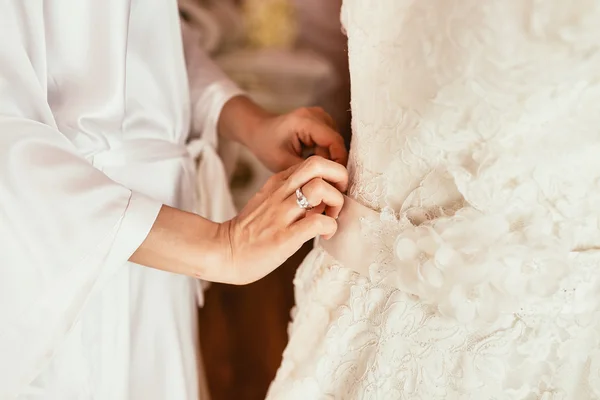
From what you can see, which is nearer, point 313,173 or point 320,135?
point 313,173

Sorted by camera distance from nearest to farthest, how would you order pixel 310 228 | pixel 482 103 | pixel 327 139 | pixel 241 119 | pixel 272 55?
1. pixel 482 103
2. pixel 310 228
3. pixel 327 139
4. pixel 241 119
5. pixel 272 55

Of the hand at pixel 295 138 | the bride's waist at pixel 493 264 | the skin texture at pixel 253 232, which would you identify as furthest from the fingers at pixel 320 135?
the bride's waist at pixel 493 264

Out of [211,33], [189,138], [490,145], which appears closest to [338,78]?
[211,33]

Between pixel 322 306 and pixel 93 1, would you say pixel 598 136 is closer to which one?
pixel 322 306

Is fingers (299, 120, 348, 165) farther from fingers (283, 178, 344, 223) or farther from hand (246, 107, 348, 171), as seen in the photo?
fingers (283, 178, 344, 223)

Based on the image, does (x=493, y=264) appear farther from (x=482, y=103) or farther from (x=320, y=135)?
(x=320, y=135)

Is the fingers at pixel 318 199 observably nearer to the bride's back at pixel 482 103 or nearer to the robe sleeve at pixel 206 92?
the bride's back at pixel 482 103

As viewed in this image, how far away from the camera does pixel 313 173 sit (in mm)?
613

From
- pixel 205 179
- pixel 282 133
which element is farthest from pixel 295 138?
pixel 205 179

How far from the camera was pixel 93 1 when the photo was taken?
24.8 inches

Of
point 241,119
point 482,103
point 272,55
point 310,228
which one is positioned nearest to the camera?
point 482,103

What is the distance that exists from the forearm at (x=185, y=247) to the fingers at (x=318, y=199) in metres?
0.08

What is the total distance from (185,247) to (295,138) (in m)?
0.27

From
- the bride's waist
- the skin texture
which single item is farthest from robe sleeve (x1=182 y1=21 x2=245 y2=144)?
the bride's waist
